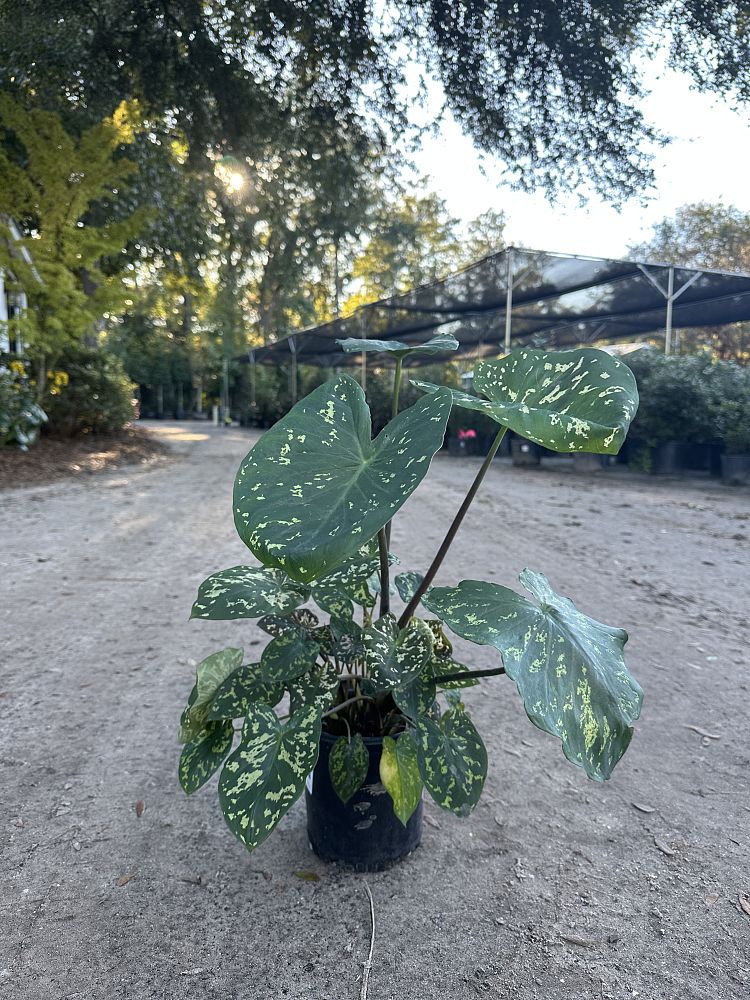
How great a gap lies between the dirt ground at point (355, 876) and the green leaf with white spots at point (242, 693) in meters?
0.40

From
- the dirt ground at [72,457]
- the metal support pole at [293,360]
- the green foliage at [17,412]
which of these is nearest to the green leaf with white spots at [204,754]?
the dirt ground at [72,457]

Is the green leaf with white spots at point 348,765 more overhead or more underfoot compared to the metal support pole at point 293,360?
more underfoot

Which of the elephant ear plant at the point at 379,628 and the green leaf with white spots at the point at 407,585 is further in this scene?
the green leaf with white spots at the point at 407,585

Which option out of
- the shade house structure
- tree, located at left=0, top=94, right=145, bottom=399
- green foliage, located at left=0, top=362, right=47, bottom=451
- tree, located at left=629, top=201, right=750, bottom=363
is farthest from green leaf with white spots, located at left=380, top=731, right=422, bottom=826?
tree, located at left=629, top=201, right=750, bottom=363

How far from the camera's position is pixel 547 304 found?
1117 centimetres

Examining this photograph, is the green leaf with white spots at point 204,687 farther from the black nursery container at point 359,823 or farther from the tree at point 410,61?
the tree at point 410,61

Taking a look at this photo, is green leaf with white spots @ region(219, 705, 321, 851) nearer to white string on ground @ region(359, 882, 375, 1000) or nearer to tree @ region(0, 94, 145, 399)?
white string on ground @ region(359, 882, 375, 1000)

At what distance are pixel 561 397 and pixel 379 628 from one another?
53 centimetres

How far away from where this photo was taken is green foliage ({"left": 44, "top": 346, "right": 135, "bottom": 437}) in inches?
364

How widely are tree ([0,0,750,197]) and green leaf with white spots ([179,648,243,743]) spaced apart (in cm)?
361

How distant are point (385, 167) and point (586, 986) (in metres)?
6.70

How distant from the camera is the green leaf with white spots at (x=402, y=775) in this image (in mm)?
1172

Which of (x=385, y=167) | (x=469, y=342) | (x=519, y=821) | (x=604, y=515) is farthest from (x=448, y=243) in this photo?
(x=519, y=821)

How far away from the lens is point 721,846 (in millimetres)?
1464
